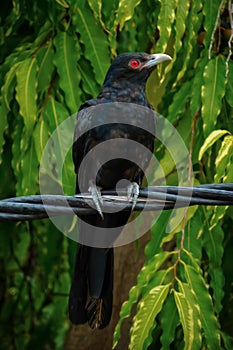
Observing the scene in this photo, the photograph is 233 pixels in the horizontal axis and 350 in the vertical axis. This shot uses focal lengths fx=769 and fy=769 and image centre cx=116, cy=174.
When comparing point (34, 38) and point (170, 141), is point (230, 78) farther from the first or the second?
point (34, 38)

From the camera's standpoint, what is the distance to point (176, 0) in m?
3.07

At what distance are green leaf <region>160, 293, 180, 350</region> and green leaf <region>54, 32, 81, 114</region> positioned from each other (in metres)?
0.91

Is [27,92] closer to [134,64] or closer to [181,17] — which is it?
[134,64]

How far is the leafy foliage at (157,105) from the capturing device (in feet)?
10.0

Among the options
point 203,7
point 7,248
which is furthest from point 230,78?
point 7,248

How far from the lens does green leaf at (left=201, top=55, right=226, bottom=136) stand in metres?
3.17

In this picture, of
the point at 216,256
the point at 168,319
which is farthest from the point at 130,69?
the point at 168,319

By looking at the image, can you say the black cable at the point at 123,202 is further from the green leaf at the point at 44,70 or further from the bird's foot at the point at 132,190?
the green leaf at the point at 44,70

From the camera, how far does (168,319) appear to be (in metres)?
3.11

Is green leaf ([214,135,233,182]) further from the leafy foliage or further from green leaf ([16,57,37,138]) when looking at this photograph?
green leaf ([16,57,37,138])

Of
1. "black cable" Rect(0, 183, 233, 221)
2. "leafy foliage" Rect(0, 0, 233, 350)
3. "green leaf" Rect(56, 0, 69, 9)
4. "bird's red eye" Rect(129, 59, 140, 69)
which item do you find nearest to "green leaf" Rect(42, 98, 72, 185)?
"leafy foliage" Rect(0, 0, 233, 350)

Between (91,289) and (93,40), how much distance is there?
109cm

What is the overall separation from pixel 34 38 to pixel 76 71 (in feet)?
1.85

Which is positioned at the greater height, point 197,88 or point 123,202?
point 197,88
